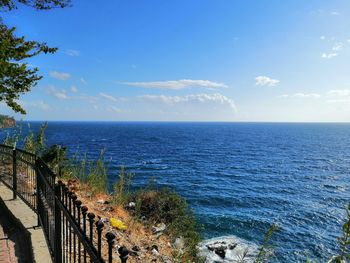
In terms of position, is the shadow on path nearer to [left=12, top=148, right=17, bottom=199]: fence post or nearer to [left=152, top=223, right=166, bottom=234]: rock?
[left=12, top=148, right=17, bottom=199]: fence post

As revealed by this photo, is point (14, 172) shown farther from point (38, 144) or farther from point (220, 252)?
point (220, 252)

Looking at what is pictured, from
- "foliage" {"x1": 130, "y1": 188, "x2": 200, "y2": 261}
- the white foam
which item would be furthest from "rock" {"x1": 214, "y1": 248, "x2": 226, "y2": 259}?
"foliage" {"x1": 130, "y1": 188, "x2": 200, "y2": 261}

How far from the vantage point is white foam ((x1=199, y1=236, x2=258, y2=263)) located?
13.7 meters

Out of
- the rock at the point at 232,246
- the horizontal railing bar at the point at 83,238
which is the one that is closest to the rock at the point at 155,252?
the horizontal railing bar at the point at 83,238

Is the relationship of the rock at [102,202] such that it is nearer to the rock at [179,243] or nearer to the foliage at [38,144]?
the rock at [179,243]

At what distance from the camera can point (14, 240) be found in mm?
5734

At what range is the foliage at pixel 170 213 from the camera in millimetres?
10172

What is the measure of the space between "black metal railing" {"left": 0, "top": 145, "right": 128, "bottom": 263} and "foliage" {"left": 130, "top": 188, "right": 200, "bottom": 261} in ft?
11.7

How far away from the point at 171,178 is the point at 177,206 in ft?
72.1

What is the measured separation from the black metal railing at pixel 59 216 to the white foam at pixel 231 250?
7.39m

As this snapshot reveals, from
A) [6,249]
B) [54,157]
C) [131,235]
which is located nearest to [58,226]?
[6,249]

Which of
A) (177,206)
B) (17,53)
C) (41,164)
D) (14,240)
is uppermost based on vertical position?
(17,53)

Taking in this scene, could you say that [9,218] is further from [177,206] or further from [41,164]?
[177,206]

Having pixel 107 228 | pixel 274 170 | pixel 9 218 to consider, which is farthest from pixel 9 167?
pixel 274 170
